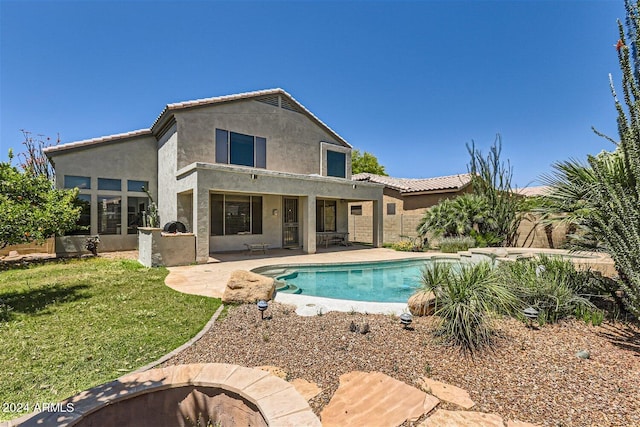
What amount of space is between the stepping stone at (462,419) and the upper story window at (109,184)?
62.3ft

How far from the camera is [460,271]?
5.68 m

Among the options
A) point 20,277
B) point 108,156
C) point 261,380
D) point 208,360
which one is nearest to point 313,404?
point 261,380

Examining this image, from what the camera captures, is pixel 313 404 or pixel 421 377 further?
pixel 421 377

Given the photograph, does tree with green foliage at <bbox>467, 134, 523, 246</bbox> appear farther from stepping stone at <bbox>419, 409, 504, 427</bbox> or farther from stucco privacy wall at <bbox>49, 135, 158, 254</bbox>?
stucco privacy wall at <bbox>49, 135, 158, 254</bbox>

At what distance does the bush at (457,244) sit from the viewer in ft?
53.9

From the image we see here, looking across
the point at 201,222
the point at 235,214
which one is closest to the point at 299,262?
the point at 201,222

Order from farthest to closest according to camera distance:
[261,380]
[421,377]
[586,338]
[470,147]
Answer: [470,147] < [586,338] < [421,377] < [261,380]

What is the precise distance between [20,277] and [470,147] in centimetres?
2216

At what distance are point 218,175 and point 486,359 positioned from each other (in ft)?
39.2

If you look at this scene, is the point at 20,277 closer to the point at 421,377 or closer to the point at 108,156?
the point at 108,156

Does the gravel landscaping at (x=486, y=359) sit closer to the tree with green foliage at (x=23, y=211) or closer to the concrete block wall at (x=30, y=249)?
the tree with green foliage at (x=23, y=211)

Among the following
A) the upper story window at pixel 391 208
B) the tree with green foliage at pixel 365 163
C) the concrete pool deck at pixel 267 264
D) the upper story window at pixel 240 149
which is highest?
the tree with green foliage at pixel 365 163

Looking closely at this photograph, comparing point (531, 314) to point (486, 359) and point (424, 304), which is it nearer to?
point (486, 359)

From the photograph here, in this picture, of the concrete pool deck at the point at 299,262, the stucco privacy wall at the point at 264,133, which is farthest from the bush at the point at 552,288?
the stucco privacy wall at the point at 264,133
